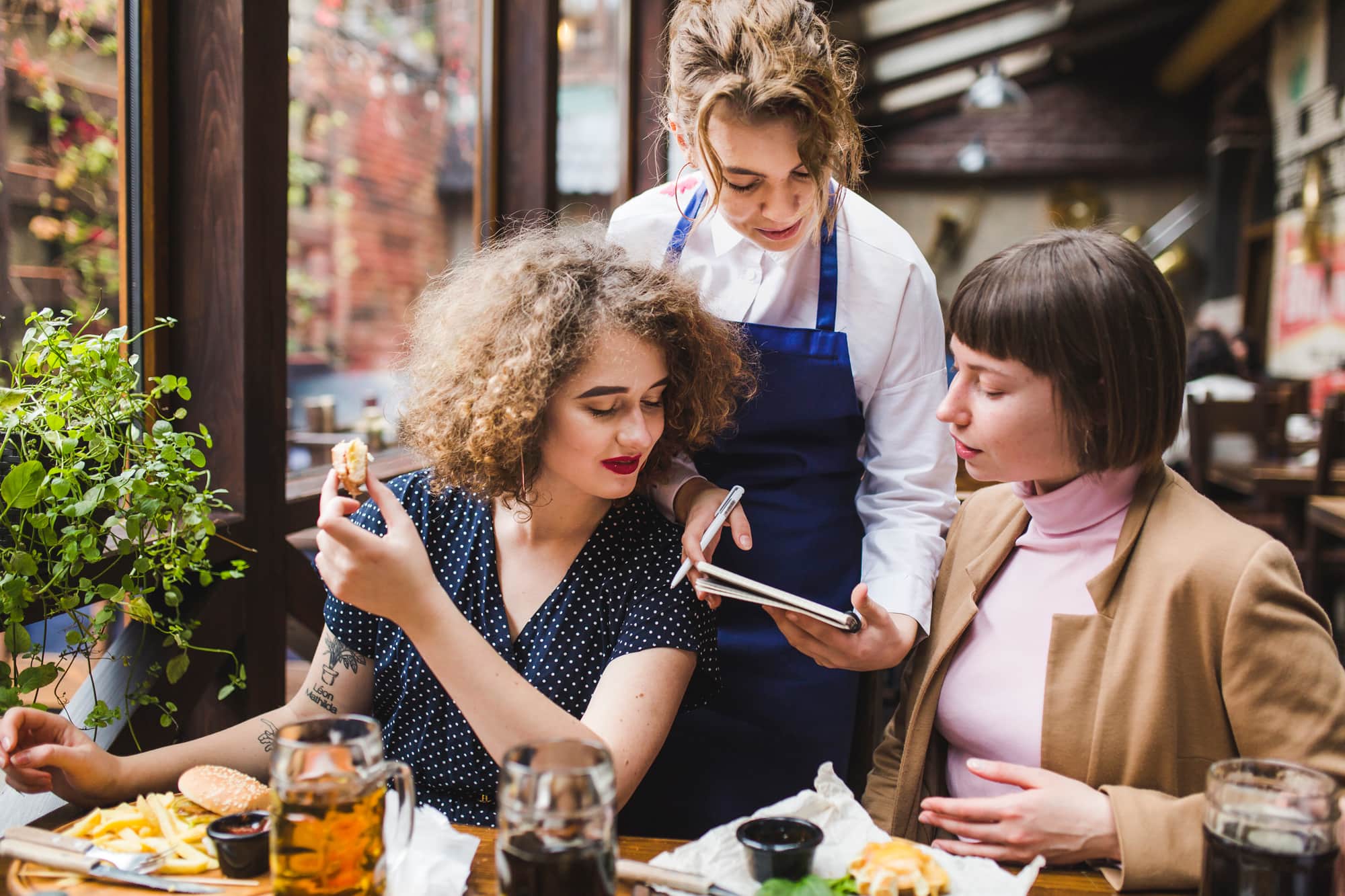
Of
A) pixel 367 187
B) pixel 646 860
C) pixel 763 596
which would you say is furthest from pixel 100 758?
pixel 367 187

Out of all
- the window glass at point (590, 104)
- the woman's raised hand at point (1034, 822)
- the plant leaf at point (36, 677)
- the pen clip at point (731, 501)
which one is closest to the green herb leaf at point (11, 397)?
the plant leaf at point (36, 677)

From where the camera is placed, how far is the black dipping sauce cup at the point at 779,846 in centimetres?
99

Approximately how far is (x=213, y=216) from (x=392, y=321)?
57.6 inches

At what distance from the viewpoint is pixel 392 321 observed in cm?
327

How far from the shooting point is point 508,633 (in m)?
A: 1.48

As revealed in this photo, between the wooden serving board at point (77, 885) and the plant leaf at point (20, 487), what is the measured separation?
364 mm

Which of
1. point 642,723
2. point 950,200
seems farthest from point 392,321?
point 950,200

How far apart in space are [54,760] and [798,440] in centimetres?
115

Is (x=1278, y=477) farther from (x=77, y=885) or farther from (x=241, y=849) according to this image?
(x=77, y=885)

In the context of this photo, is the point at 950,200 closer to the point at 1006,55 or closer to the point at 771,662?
the point at 1006,55

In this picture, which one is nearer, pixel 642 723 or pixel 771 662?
pixel 642 723

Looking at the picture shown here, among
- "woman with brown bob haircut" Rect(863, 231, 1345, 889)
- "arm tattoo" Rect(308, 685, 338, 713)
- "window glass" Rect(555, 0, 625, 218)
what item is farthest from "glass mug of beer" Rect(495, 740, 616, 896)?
"window glass" Rect(555, 0, 625, 218)

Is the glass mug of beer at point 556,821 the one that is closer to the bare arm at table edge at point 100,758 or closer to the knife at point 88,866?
the knife at point 88,866

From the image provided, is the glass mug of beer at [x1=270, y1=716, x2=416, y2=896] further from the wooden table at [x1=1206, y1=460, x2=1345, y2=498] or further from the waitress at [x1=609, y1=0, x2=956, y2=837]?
the wooden table at [x1=1206, y1=460, x2=1345, y2=498]
